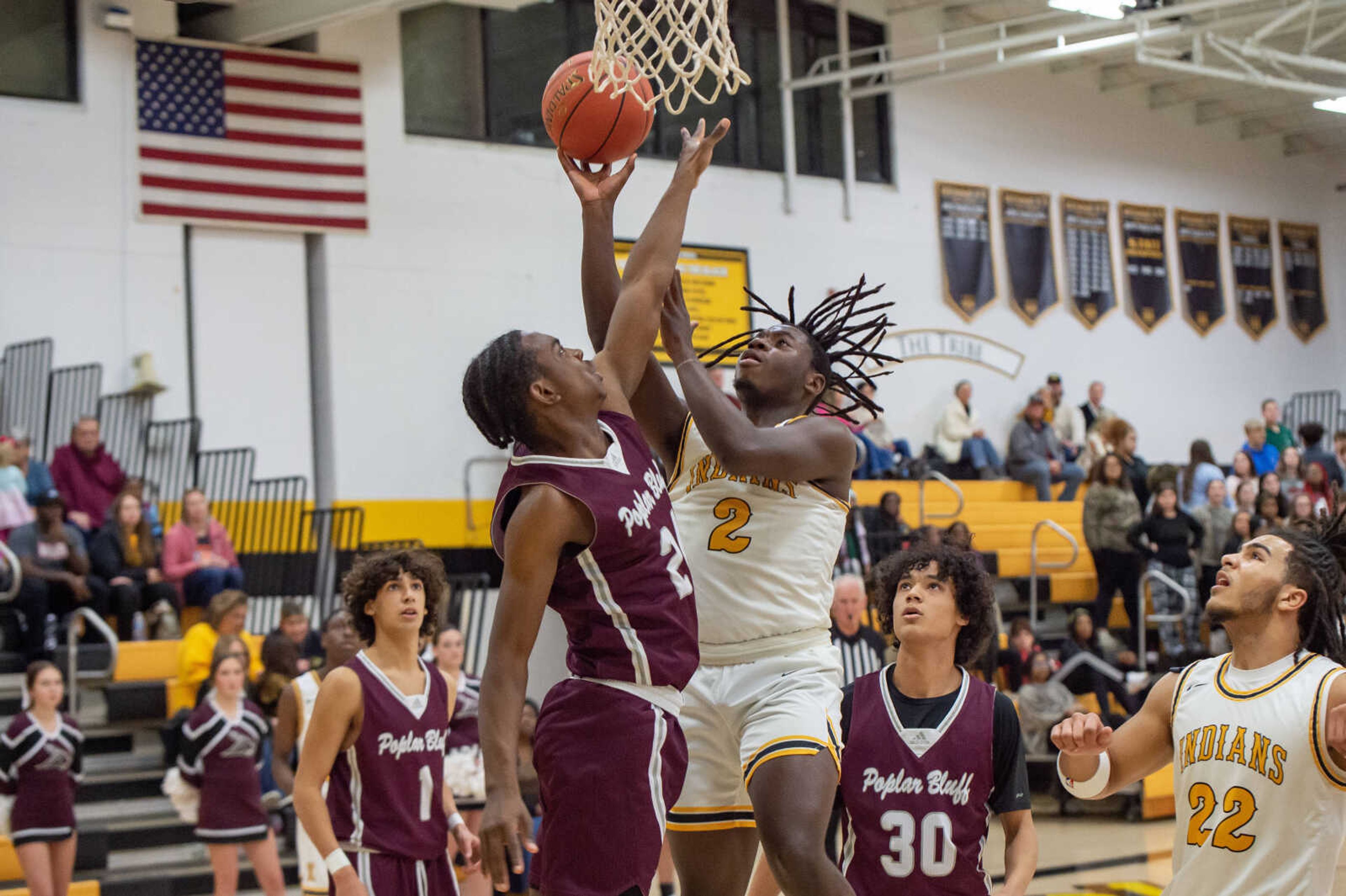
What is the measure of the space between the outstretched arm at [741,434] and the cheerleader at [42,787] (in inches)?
193

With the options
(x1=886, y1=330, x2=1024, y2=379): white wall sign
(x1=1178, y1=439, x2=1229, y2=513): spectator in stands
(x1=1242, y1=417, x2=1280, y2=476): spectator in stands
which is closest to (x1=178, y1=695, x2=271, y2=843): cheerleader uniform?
(x1=1178, y1=439, x2=1229, y2=513): spectator in stands

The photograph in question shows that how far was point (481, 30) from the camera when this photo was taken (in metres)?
14.1

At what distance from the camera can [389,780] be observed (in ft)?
14.8

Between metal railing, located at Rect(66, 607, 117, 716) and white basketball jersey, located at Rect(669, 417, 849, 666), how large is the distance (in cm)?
615

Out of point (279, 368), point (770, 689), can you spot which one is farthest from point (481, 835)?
point (279, 368)

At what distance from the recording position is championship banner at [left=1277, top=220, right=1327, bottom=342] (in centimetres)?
2070

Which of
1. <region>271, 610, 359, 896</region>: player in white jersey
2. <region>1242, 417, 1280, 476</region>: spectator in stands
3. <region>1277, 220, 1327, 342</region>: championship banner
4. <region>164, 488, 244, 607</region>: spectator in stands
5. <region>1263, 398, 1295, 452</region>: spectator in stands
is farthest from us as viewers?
<region>1277, 220, 1327, 342</region>: championship banner

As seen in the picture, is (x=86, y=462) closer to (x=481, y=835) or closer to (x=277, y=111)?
(x=277, y=111)

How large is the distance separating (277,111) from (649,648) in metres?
10.7

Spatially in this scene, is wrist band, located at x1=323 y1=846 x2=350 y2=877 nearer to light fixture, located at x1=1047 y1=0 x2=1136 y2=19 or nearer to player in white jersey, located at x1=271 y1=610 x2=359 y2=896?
player in white jersey, located at x1=271 y1=610 x2=359 y2=896

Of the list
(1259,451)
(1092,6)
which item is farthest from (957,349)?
(1092,6)

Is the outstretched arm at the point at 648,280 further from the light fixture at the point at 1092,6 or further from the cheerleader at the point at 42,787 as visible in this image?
the light fixture at the point at 1092,6

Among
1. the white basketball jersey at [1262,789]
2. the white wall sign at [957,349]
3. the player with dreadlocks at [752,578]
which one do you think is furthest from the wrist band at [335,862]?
the white wall sign at [957,349]

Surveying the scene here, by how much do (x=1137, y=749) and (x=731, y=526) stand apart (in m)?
1.11
